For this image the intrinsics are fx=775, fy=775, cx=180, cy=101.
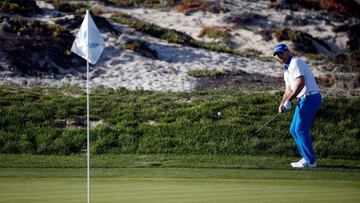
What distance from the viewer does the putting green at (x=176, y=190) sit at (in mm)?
8977

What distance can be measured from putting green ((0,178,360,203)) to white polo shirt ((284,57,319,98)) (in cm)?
192

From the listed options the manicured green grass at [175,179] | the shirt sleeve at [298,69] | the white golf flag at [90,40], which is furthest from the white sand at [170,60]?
the white golf flag at [90,40]

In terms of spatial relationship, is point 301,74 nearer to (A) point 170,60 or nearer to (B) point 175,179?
(B) point 175,179

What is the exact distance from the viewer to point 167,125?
17.9m

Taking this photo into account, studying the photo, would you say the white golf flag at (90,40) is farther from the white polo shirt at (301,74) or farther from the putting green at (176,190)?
→ the white polo shirt at (301,74)

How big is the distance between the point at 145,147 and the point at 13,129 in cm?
319

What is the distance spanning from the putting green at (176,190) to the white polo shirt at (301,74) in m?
1.92

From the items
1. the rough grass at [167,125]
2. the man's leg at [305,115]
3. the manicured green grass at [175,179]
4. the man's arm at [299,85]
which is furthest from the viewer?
the rough grass at [167,125]

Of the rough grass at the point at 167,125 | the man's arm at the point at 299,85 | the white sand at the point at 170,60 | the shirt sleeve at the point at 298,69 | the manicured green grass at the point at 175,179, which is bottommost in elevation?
the white sand at the point at 170,60

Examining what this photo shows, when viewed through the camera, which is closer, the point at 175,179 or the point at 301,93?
the point at 175,179

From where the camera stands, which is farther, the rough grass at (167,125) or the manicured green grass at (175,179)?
the rough grass at (167,125)

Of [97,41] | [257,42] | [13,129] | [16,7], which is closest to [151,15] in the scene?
[257,42]

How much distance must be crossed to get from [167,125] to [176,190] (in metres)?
8.16

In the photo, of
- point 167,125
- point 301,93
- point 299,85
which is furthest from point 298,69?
point 167,125
